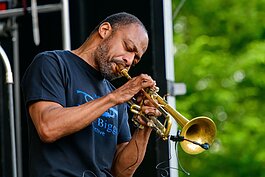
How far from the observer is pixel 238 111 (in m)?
14.1

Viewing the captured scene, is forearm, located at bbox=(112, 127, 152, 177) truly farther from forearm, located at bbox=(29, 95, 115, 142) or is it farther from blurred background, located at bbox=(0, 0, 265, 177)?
blurred background, located at bbox=(0, 0, 265, 177)

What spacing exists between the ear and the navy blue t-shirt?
0.22 metres

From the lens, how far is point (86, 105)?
4.70 metres

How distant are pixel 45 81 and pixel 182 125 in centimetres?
81

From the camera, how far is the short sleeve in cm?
477

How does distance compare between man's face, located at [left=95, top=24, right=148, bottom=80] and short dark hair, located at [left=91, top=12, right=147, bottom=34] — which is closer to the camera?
man's face, located at [left=95, top=24, right=148, bottom=80]

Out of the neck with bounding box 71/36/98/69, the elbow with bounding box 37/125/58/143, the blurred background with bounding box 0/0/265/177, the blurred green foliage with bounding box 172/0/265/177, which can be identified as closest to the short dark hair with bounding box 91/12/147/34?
the neck with bounding box 71/36/98/69

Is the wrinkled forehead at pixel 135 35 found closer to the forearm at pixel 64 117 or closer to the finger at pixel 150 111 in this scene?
the finger at pixel 150 111

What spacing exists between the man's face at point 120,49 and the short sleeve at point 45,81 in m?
0.27

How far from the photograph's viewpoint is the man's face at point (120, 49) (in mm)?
5039

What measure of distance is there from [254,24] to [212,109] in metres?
1.40

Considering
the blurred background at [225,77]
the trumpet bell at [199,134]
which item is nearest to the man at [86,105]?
the trumpet bell at [199,134]

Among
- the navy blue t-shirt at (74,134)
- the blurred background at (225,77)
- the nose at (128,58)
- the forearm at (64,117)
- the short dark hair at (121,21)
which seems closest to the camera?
the forearm at (64,117)

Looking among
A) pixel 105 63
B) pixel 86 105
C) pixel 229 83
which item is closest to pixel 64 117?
pixel 86 105
